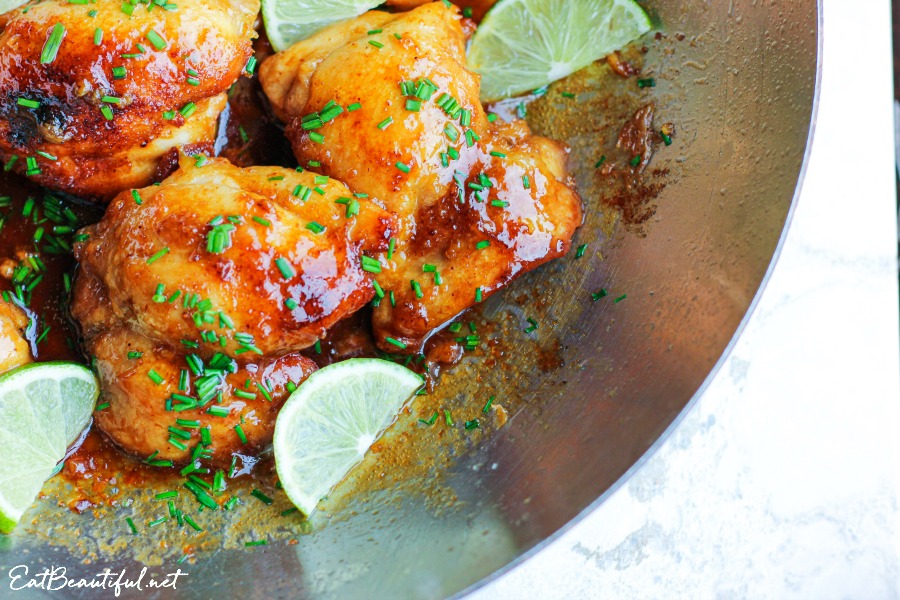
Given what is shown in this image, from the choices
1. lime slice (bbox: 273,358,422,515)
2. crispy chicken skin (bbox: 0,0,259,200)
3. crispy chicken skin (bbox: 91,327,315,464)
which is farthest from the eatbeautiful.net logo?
crispy chicken skin (bbox: 0,0,259,200)

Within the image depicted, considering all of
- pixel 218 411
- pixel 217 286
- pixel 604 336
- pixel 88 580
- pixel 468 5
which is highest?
pixel 468 5

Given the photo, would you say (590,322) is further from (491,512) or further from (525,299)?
(491,512)

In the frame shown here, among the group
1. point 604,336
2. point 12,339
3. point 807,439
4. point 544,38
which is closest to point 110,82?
point 12,339

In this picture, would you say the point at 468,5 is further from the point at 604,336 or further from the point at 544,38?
the point at 604,336

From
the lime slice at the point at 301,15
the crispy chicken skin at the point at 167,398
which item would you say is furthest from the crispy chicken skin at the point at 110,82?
the crispy chicken skin at the point at 167,398

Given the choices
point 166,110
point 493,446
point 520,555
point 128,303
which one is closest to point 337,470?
point 493,446

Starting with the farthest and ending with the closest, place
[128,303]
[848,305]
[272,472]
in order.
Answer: [848,305] → [272,472] → [128,303]

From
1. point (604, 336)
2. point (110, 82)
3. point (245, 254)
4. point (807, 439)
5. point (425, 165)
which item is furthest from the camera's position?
point (807, 439)

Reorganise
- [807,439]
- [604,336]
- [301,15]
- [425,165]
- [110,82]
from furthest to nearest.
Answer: [807,439]
[301,15]
[604,336]
[425,165]
[110,82]
